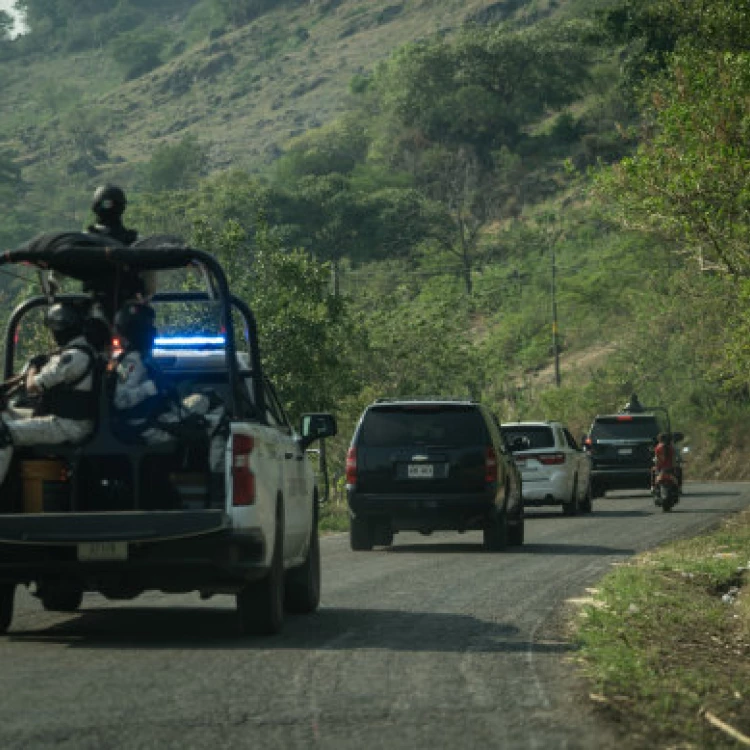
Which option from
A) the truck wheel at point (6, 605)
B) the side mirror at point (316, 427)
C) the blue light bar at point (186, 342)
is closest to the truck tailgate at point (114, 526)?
the truck wheel at point (6, 605)

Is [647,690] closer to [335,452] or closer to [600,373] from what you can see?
[335,452]

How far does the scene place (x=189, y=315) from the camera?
44.3 metres

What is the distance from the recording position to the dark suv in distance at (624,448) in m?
39.9

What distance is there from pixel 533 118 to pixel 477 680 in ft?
368

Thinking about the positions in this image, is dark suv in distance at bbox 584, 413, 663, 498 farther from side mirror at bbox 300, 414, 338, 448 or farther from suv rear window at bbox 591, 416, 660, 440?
side mirror at bbox 300, 414, 338, 448

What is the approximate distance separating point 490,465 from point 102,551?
11273 mm

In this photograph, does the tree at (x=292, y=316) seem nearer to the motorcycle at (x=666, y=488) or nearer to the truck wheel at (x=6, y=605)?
the motorcycle at (x=666, y=488)

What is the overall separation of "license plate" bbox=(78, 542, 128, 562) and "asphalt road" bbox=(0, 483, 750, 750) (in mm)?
554

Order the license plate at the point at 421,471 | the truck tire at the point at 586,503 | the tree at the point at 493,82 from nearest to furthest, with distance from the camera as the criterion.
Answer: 1. the license plate at the point at 421,471
2. the truck tire at the point at 586,503
3. the tree at the point at 493,82

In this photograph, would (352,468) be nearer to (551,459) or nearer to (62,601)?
(62,601)

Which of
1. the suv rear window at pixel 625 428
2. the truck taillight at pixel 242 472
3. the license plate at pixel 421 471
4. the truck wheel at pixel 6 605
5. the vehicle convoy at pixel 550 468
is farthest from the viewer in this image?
the suv rear window at pixel 625 428

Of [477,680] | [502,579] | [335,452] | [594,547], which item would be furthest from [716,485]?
[477,680]

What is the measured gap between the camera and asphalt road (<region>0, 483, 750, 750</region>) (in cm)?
779

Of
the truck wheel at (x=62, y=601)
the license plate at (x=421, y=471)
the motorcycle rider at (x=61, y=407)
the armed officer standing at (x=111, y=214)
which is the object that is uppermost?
the armed officer standing at (x=111, y=214)
